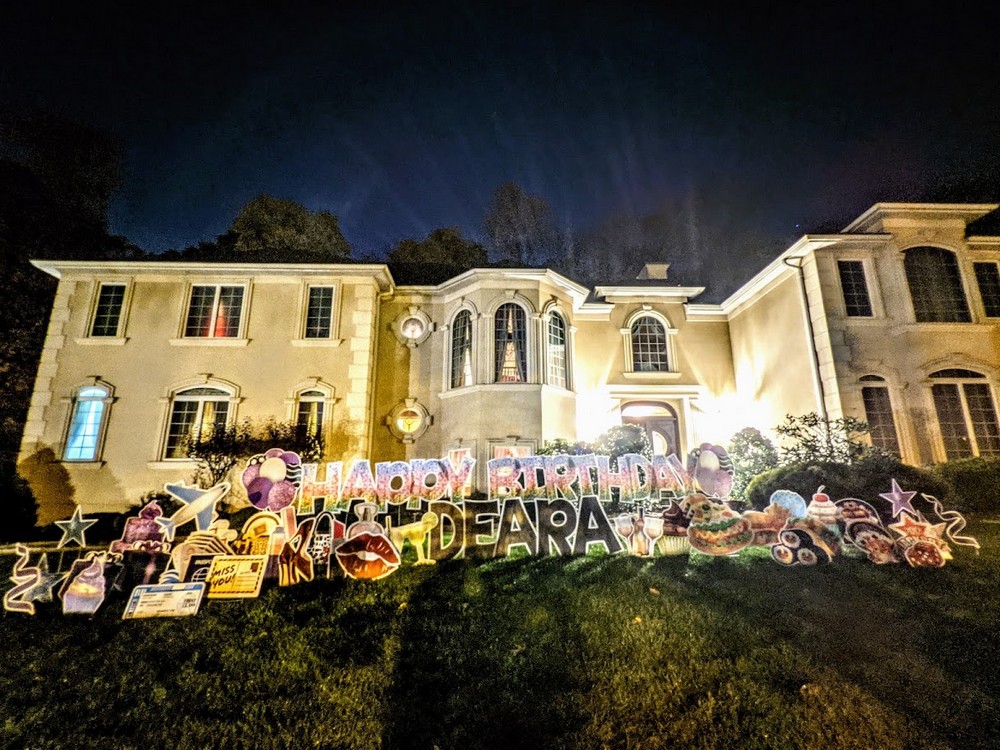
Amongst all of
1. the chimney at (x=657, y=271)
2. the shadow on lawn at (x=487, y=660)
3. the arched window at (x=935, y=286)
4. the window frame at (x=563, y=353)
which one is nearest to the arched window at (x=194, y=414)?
the window frame at (x=563, y=353)

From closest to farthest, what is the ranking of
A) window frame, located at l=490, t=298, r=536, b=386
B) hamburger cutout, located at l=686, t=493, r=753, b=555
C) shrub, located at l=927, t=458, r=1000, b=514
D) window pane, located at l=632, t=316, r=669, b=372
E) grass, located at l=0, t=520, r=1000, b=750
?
1. grass, located at l=0, t=520, r=1000, b=750
2. hamburger cutout, located at l=686, t=493, r=753, b=555
3. shrub, located at l=927, t=458, r=1000, b=514
4. window frame, located at l=490, t=298, r=536, b=386
5. window pane, located at l=632, t=316, r=669, b=372

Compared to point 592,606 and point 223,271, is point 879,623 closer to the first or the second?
point 592,606

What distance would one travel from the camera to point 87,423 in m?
13.2

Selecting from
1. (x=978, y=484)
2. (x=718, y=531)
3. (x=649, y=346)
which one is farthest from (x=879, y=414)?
(x=718, y=531)

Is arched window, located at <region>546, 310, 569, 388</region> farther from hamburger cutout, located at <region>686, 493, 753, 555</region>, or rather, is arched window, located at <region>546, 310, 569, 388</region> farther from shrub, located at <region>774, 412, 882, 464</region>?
A: hamburger cutout, located at <region>686, 493, 753, 555</region>

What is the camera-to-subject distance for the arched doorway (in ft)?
53.4

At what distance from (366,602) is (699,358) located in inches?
544

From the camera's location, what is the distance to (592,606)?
6.21 m

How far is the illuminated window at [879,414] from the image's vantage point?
12.7 meters

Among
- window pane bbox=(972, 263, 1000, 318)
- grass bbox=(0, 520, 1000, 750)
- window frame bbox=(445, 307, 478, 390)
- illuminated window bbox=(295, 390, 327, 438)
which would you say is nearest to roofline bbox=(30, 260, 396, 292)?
window frame bbox=(445, 307, 478, 390)

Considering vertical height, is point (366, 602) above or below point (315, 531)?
below

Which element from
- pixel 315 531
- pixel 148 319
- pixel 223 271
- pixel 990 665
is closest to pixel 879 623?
pixel 990 665

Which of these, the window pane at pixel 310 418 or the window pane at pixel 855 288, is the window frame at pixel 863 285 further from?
the window pane at pixel 310 418

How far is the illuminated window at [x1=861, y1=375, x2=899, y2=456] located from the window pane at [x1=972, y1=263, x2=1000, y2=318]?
161 inches
